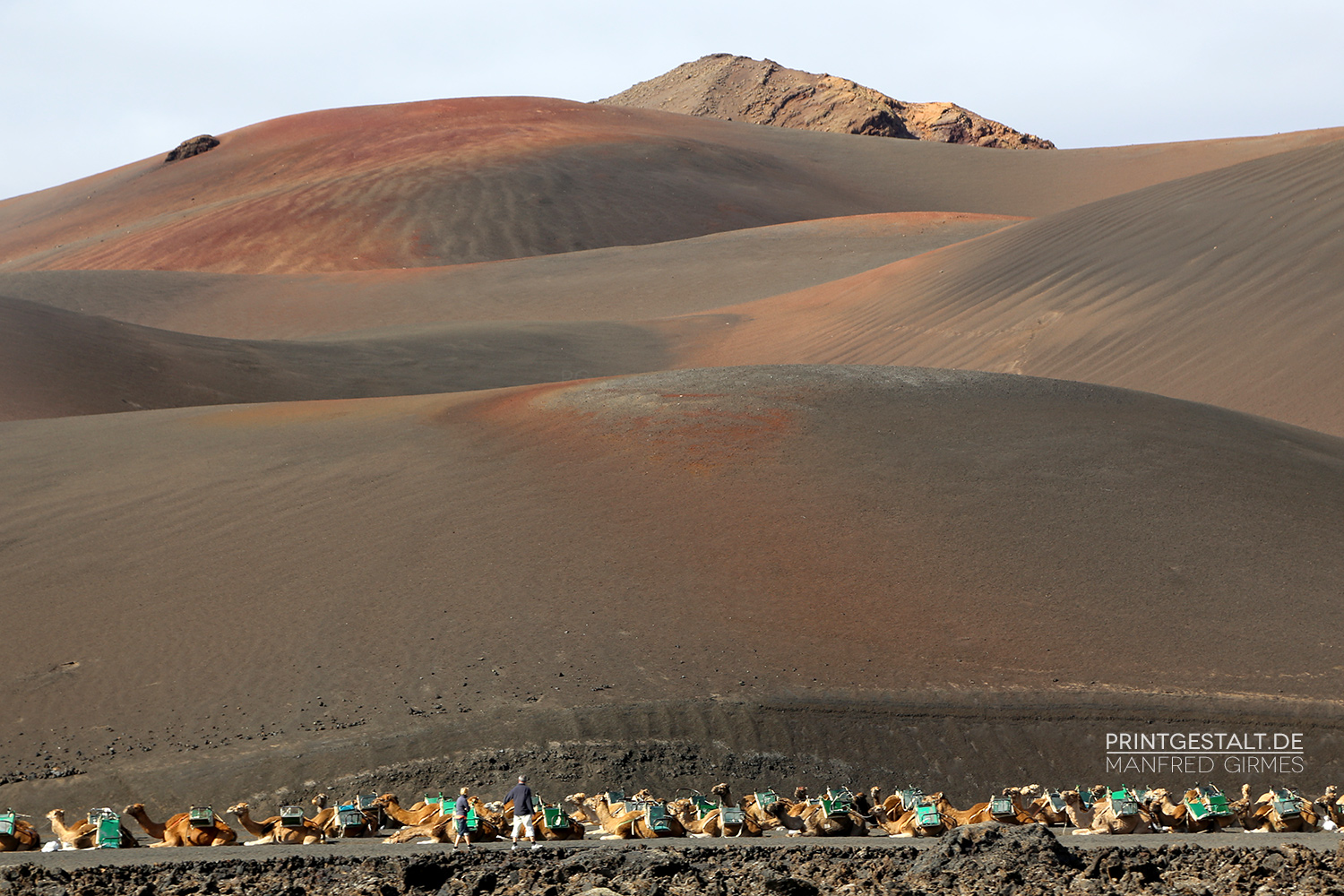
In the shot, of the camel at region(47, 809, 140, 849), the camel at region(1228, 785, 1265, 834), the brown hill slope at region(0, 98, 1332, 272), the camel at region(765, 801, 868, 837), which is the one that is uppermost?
the brown hill slope at region(0, 98, 1332, 272)

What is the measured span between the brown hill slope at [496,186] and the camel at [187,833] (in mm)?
35132

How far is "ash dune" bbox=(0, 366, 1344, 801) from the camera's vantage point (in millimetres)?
7855

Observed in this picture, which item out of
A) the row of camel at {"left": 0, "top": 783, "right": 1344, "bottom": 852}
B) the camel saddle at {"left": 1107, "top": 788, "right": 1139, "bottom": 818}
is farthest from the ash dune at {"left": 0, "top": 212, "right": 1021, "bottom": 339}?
the camel saddle at {"left": 1107, "top": 788, "right": 1139, "bottom": 818}

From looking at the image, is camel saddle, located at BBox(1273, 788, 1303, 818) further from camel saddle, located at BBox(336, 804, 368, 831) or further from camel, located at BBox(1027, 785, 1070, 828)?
camel saddle, located at BBox(336, 804, 368, 831)

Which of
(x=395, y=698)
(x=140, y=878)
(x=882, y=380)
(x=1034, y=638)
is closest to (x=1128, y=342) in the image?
(x=882, y=380)

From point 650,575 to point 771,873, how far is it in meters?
4.82

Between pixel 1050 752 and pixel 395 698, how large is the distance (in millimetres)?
4253

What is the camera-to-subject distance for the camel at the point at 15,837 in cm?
577

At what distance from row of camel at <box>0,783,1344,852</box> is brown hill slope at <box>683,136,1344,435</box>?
1086 cm

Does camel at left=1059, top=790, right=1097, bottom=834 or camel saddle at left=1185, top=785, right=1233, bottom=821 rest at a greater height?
camel saddle at left=1185, top=785, right=1233, bottom=821

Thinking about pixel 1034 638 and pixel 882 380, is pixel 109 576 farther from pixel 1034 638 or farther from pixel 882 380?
pixel 882 380

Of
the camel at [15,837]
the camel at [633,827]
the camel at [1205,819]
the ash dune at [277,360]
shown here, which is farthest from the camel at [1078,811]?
the ash dune at [277,360]

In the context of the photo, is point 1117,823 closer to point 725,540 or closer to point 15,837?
point 725,540

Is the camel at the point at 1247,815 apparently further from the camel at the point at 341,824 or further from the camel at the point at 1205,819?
the camel at the point at 341,824
